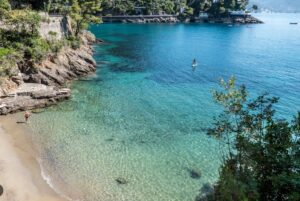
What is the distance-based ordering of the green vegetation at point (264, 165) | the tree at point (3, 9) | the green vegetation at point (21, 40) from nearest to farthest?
the green vegetation at point (264, 165), the green vegetation at point (21, 40), the tree at point (3, 9)

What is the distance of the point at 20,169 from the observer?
994 inches

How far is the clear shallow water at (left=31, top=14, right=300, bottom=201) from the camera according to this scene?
2466 cm

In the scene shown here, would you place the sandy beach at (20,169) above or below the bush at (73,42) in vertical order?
below

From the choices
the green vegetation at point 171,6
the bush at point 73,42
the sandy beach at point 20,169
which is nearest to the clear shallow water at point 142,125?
the sandy beach at point 20,169

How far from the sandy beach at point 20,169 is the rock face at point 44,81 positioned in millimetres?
4794

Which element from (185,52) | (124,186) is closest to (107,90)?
(124,186)

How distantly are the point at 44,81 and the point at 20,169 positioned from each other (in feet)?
72.8

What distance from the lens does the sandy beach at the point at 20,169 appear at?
22297 millimetres

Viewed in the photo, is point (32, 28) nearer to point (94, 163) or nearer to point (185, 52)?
point (94, 163)

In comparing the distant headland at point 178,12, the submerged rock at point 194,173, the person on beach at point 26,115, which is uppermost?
the distant headland at point 178,12

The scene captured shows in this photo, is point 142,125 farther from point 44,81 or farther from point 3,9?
point 3,9

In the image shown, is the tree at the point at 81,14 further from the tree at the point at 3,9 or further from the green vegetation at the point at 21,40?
the tree at the point at 3,9

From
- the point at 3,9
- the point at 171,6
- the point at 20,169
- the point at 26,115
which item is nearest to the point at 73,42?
the point at 3,9

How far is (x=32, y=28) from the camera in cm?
5022
